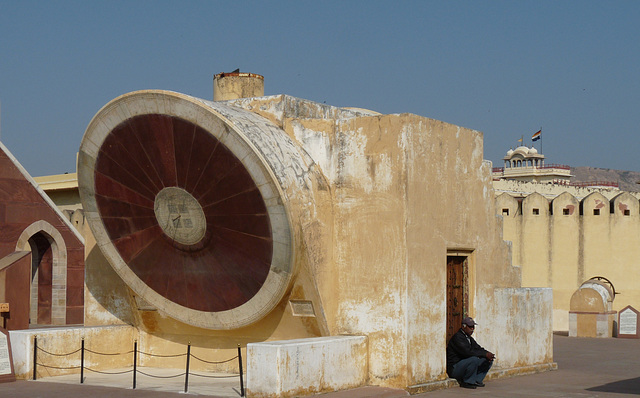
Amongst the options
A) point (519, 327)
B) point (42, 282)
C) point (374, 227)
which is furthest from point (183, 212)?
point (42, 282)

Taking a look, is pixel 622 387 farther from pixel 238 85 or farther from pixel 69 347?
pixel 69 347

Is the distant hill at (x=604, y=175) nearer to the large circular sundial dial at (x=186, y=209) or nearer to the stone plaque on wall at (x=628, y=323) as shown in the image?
the stone plaque on wall at (x=628, y=323)

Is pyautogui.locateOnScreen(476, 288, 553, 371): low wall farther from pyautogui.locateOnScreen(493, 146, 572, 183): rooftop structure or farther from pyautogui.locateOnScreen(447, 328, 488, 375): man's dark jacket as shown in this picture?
pyautogui.locateOnScreen(493, 146, 572, 183): rooftop structure

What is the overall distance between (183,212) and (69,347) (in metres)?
2.60

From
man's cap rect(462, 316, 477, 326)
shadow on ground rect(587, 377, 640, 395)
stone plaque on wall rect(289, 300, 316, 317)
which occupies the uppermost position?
stone plaque on wall rect(289, 300, 316, 317)

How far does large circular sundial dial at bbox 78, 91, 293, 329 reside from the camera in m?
11.1

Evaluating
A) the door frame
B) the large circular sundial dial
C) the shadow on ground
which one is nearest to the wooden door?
the door frame

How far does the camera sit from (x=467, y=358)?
11.9 m

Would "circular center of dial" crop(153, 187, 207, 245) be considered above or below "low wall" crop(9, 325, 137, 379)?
above

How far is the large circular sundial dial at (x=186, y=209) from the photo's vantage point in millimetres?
11078

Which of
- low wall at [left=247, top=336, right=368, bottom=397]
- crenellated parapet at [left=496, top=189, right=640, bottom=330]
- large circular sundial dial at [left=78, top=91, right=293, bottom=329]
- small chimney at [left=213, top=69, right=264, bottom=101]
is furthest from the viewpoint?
crenellated parapet at [left=496, top=189, right=640, bottom=330]

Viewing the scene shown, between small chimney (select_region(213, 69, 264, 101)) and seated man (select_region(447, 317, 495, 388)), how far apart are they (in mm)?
4776

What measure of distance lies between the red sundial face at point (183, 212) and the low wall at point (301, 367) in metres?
1.49

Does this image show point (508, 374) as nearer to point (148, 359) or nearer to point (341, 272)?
point (341, 272)
